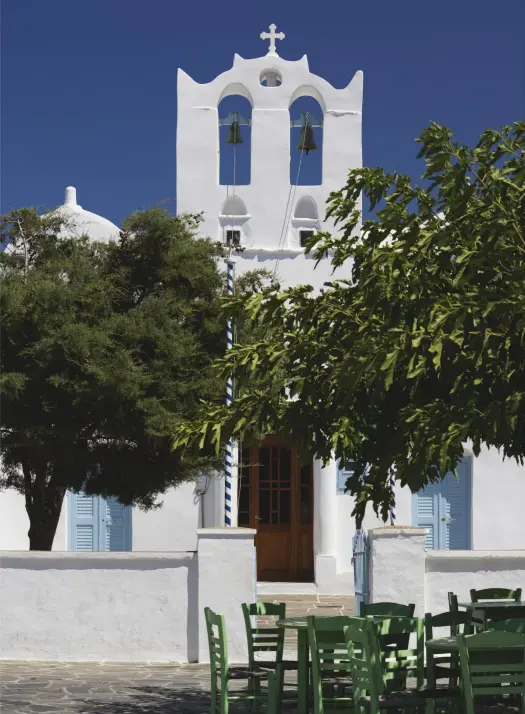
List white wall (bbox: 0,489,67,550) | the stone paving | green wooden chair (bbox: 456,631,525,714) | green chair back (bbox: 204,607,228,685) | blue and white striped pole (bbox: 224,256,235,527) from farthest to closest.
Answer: white wall (bbox: 0,489,67,550)
blue and white striped pole (bbox: 224,256,235,527)
the stone paving
green chair back (bbox: 204,607,228,685)
green wooden chair (bbox: 456,631,525,714)

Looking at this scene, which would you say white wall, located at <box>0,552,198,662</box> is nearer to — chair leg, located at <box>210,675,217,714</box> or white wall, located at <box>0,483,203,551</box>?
chair leg, located at <box>210,675,217,714</box>

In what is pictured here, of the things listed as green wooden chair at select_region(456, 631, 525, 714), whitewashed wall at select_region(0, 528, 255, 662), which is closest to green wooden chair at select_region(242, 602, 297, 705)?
green wooden chair at select_region(456, 631, 525, 714)

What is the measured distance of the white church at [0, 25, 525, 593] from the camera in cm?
1925

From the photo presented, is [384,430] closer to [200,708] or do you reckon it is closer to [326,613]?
[200,708]

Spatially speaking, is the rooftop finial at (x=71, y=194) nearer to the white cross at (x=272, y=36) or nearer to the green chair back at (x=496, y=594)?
the white cross at (x=272, y=36)

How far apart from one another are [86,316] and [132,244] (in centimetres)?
124

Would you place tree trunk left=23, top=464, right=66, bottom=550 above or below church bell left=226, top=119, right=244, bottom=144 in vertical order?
below

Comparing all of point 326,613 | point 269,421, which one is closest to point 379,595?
point 326,613

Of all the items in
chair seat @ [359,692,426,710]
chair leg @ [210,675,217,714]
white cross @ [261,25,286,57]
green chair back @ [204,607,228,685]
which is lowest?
chair leg @ [210,675,217,714]

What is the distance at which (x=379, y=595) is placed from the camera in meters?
13.4

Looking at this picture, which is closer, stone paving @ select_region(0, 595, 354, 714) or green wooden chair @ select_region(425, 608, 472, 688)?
green wooden chair @ select_region(425, 608, 472, 688)

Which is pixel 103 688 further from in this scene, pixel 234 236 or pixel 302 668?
pixel 234 236

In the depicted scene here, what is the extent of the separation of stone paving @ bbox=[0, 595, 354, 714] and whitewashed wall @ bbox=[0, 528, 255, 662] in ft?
0.69

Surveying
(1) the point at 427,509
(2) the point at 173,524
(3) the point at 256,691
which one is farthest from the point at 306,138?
(3) the point at 256,691
